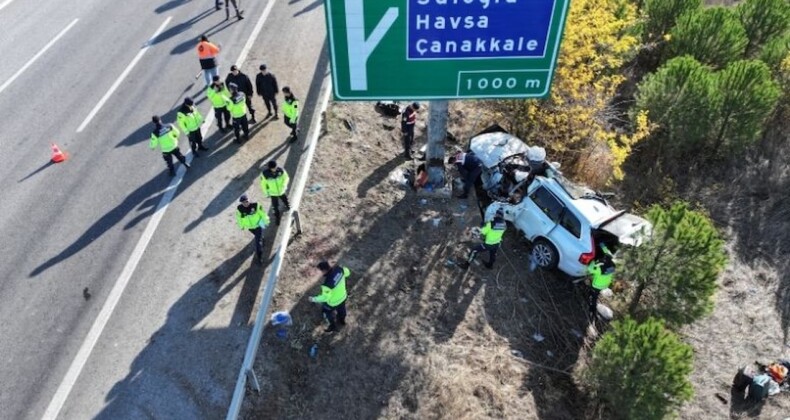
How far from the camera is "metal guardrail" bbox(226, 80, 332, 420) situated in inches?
335

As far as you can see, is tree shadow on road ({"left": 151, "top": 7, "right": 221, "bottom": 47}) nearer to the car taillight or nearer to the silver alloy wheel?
the silver alloy wheel

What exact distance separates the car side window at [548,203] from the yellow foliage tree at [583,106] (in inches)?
78.1

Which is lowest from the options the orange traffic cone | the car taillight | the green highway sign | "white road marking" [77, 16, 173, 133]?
the car taillight

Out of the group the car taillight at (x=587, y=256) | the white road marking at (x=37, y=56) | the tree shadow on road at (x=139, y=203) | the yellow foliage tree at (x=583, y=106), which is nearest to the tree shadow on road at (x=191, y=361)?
the tree shadow on road at (x=139, y=203)

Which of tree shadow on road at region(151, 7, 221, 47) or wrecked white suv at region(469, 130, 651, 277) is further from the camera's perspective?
tree shadow on road at region(151, 7, 221, 47)

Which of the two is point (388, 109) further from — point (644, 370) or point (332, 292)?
point (644, 370)

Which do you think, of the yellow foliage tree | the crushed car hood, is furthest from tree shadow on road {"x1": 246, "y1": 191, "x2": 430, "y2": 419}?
the yellow foliage tree

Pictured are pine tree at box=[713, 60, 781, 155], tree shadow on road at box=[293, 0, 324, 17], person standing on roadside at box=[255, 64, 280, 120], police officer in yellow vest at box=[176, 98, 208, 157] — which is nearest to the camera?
police officer in yellow vest at box=[176, 98, 208, 157]

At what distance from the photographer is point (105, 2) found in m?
19.1

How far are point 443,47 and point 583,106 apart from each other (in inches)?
233

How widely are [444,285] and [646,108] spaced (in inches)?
335

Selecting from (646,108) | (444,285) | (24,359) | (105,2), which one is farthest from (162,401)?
(105,2)

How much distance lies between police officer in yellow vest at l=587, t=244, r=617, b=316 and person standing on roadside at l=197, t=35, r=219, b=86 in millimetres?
10456

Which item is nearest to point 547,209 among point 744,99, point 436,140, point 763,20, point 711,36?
point 436,140
